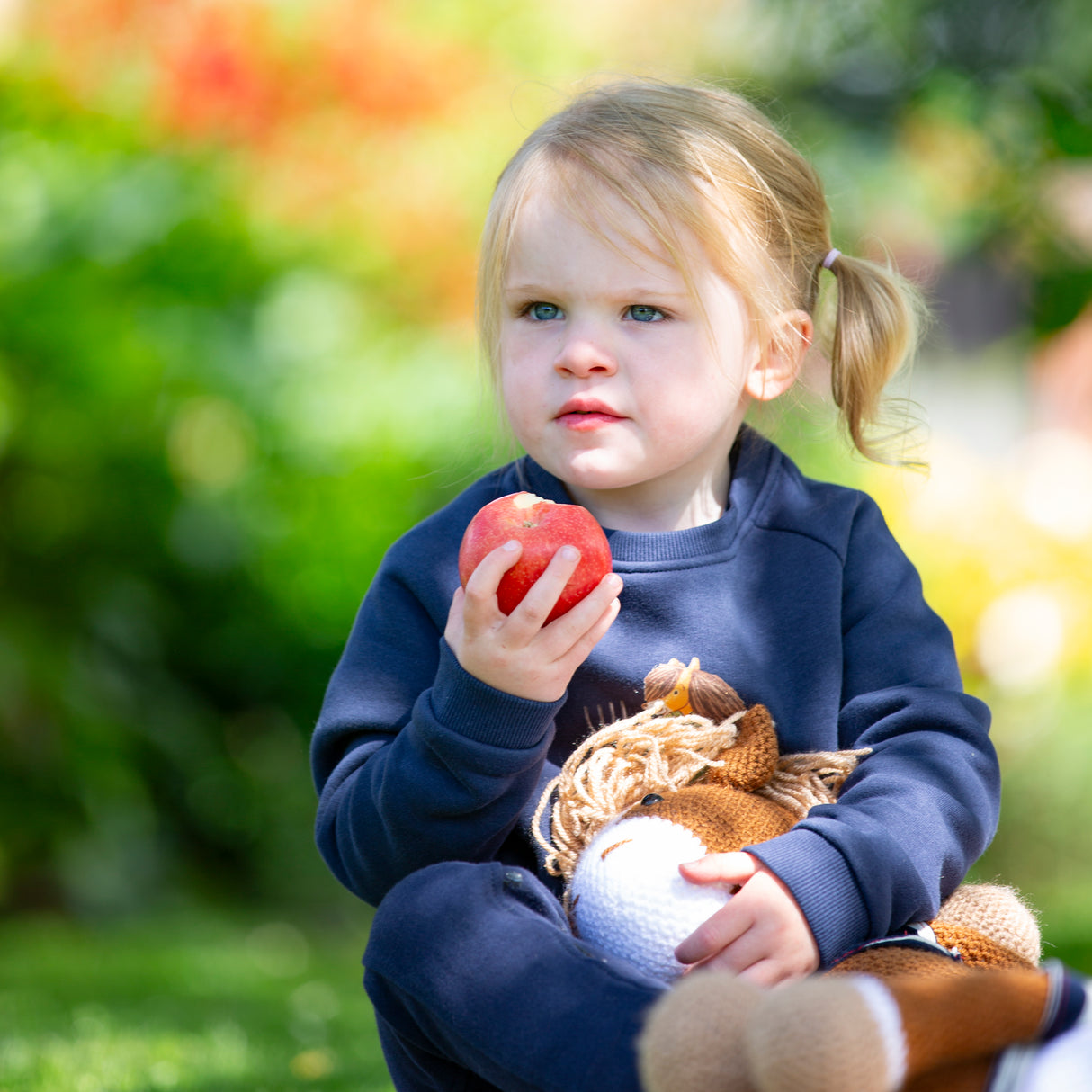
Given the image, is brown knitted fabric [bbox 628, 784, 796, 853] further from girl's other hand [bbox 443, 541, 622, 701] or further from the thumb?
girl's other hand [bbox 443, 541, 622, 701]

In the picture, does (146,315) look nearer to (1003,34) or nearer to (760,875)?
(1003,34)

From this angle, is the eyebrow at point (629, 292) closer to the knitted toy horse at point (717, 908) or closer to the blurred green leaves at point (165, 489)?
the knitted toy horse at point (717, 908)

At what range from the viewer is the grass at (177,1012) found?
2490 mm

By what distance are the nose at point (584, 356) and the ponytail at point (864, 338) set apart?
0.50 meters

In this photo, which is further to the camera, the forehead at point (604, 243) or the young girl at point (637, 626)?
the forehead at point (604, 243)

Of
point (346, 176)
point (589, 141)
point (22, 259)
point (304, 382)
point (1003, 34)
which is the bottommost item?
point (304, 382)

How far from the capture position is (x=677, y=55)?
6.52 m

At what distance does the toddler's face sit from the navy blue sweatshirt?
0.48 feet

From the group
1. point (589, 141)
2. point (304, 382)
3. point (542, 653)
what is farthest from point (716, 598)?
point (304, 382)

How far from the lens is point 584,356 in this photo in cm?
172

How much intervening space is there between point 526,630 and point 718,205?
700 millimetres

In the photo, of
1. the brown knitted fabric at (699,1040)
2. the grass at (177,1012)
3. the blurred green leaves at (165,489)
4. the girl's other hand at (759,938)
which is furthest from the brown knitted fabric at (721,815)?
the blurred green leaves at (165,489)

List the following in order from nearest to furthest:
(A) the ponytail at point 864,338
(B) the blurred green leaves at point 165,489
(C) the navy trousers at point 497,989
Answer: (C) the navy trousers at point 497,989, (A) the ponytail at point 864,338, (B) the blurred green leaves at point 165,489

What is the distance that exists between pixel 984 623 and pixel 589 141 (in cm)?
399
